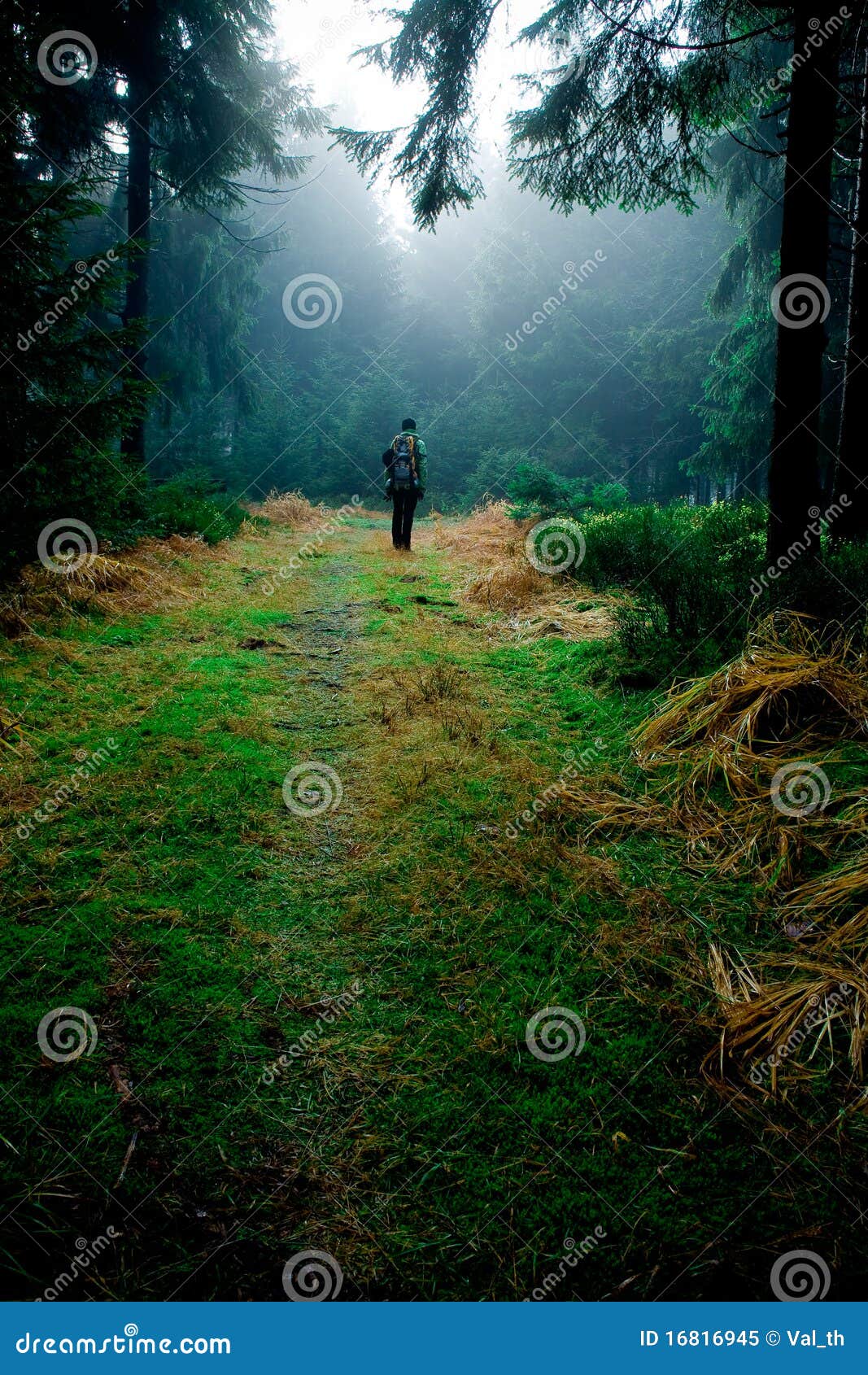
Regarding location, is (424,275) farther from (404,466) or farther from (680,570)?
(680,570)

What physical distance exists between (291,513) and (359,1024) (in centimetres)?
1443

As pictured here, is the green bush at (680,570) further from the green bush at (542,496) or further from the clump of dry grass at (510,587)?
the green bush at (542,496)

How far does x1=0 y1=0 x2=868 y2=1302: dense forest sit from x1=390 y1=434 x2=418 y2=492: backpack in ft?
0.54

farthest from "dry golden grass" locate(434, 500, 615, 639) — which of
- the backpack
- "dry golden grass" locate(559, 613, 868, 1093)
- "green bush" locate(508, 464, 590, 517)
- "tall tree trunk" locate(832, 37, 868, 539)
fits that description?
→ "tall tree trunk" locate(832, 37, 868, 539)

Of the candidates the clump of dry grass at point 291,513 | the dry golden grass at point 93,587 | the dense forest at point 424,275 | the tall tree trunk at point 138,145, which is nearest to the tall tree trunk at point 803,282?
the dense forest at point 424,275

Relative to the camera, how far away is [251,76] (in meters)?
11.1

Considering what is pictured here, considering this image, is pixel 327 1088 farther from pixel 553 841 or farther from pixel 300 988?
pixel 553 841

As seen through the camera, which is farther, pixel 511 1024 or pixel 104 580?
pixel 104 580

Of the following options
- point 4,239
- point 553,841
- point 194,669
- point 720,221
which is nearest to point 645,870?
point 553,841

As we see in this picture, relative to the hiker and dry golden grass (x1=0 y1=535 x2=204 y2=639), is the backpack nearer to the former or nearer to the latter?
the hiker

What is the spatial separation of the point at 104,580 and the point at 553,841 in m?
5.12

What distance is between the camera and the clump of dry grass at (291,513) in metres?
14.4

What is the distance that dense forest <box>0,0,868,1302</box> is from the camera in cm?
153

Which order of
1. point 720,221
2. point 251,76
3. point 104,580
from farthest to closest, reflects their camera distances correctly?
1. point 720,221
2. point 251,76
3. point 104,580
